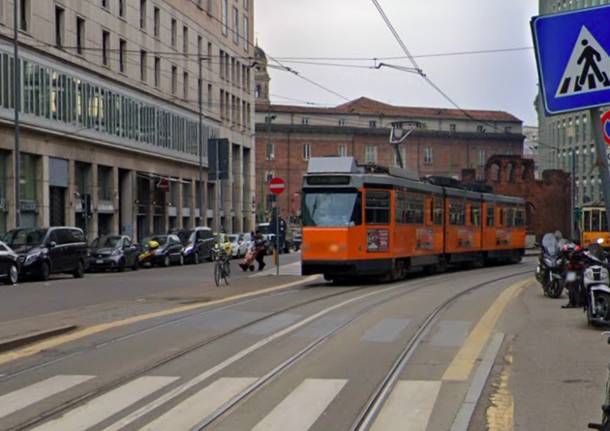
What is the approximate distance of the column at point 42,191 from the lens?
42.1 m

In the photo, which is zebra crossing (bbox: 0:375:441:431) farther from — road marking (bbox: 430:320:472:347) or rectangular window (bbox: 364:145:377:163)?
rectangular window (bbox: 364:145:377:163)

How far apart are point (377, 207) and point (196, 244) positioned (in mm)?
22367

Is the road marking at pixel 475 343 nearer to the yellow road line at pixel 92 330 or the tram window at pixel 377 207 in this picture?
the tram window at pixel 377 207

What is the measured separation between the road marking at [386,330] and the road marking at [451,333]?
590mm

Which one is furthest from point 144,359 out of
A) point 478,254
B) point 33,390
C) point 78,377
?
point 478,254

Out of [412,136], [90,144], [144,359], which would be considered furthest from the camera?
[412,136]

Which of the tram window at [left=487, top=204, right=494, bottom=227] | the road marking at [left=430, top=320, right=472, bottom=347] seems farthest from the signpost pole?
the tram window at [left=487, top=204, right=494, bottom=227]

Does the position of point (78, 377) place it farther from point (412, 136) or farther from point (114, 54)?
point (412, 136)

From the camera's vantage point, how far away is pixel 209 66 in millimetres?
66562

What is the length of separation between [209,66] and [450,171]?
42.2 meters

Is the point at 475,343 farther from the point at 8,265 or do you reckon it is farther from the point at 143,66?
the point at 143,66

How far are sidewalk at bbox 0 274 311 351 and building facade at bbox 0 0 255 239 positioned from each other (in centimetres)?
1844

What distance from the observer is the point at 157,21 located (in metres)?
57.5

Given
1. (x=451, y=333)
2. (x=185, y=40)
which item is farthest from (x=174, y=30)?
(x=451, y=333)
